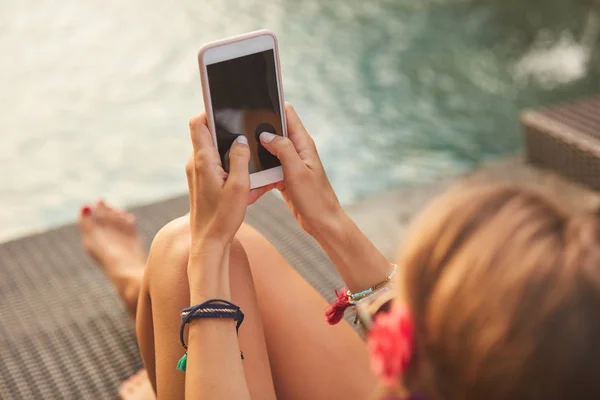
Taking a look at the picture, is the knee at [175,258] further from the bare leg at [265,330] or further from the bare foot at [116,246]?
the bare foot at [116,246]

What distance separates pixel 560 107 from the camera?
2.44 m

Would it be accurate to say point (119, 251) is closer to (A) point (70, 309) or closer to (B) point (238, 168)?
(A) point (70, 309)

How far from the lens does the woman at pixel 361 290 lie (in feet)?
1.91

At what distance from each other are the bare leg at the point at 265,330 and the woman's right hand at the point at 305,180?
0.41ft

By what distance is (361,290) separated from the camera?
1145 millimetres

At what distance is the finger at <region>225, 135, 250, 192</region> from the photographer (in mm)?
1026

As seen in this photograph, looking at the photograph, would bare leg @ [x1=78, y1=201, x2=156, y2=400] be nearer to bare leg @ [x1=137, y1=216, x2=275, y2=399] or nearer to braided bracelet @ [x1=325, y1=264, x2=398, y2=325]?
bare leg @ [x1=137, y1=216, x2=275, y2=399]

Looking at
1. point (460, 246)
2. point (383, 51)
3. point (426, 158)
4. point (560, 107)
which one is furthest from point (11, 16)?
point (460, 246)

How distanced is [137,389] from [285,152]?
58 centimetres

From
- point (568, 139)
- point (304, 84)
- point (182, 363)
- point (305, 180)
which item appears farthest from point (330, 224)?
point (304, 84)

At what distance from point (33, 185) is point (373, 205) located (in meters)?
1.25

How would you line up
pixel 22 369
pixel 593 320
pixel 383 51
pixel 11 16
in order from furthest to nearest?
pixel 11 16 → pixel 383 51 → pixel 22 369 → pixel 593 320

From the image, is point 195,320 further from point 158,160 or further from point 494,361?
point 158,160

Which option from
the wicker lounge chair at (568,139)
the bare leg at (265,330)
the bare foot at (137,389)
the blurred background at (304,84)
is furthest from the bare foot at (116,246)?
the wicker lounge chair at (568,139)
